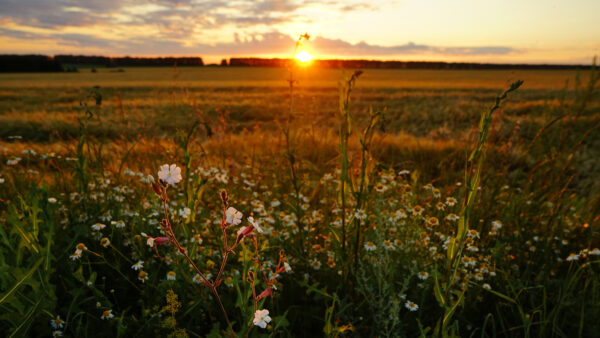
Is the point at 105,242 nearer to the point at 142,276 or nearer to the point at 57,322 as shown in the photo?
the point at 142,276

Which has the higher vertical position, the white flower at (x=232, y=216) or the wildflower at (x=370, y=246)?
the white flower at (x=232, y=216)

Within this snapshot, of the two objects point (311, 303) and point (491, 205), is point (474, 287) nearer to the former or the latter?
point (311, 303)

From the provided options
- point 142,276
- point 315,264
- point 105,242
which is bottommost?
point 315,264

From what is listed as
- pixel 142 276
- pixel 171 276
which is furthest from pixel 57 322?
pixel 171 276

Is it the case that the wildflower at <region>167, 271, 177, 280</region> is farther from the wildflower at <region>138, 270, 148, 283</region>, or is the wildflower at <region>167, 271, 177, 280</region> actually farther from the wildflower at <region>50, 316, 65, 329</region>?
the wildflower at <region>50, 316, 65, 329</region>

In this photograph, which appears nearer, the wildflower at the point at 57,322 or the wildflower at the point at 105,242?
the wildflower at the point at 57,322

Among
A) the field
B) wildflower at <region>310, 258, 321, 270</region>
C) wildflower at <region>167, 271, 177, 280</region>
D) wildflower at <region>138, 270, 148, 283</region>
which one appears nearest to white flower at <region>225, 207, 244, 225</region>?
the field

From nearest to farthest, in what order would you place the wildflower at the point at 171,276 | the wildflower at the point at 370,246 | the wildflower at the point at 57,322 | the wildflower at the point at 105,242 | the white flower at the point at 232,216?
the white flower at the point at 232,216 → the wildflower at the point at 57,322 → the wildflower at the point at 171,276 → the wildflower at the point at 105,242 → the wildflower at the point at 370,246

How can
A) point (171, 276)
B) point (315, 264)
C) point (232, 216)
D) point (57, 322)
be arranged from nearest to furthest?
point (232, 216), point (57, 322), point (171, 276), point (315, 264)

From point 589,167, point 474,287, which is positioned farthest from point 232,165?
point 589,167

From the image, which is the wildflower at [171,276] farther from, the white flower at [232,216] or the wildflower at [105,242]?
the white flower at [232,216]

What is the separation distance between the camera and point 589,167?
233 inches

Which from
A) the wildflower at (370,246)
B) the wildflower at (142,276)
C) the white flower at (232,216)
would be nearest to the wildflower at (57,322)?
the wildflower at (142,276)

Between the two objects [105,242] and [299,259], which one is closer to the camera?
[105,242]
